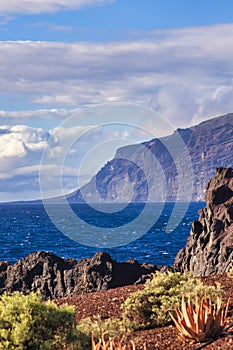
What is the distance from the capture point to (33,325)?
1030cm

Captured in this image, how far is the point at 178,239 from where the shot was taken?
83625 mm

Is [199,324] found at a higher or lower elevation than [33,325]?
lower

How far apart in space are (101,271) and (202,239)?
5.68 meters

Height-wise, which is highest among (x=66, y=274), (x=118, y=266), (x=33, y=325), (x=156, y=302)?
Answer: (x=33, y=325)

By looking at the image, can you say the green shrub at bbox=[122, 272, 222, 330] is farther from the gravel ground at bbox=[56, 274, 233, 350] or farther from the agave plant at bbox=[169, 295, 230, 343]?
the agave plant at bbox=[169, 295, 230, 343]

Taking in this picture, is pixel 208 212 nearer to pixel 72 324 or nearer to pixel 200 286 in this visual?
pixel 200 286

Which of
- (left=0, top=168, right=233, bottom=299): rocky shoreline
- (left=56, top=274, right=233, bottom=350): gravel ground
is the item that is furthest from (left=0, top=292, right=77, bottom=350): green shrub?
(left=0, top=168, right=233, bottom=299): rocky shoreline

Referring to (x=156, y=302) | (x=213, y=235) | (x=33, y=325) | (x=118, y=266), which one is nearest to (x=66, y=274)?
(x=118, y=266)

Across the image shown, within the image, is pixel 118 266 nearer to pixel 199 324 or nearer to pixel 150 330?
pixel 150 330

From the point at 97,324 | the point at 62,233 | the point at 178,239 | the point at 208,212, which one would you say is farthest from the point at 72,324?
the point at 62,233

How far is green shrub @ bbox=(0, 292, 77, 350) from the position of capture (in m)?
9.96

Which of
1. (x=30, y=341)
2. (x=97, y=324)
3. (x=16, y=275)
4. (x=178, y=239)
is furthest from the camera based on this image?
(x=178, y=239)

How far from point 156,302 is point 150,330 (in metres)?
1.05

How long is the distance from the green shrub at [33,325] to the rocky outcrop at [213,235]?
12.3 meters
